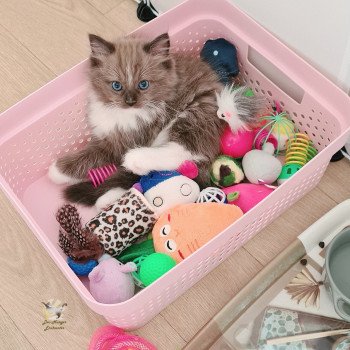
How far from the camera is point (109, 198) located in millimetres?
1230

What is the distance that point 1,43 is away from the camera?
1621 mm

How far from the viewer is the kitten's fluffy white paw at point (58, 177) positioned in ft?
4.27

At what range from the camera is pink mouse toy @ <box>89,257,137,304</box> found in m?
1.08

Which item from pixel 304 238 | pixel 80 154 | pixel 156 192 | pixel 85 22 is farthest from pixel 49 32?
pixel 304 238

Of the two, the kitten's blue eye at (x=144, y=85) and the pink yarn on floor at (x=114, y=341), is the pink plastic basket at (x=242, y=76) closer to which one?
the pink yarn on floor at (x=114, y=341)

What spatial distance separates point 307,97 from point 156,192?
1.39 ft

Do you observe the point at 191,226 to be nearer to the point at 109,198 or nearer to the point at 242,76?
the point at 109,198

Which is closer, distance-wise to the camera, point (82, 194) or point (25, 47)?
point (82, 194)

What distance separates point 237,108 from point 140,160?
10.2 inches

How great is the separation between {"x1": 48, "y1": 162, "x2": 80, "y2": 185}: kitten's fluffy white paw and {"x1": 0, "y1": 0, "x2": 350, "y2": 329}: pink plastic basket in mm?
36

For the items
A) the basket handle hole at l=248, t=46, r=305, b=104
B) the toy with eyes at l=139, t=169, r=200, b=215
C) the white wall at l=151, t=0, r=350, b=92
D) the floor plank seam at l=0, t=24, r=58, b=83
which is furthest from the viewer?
the floor plank seam at l=0, t=24, r=58, b=83

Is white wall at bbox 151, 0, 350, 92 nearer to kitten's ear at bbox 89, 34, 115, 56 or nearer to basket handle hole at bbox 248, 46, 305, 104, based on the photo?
basket handle hole at bbox 248, 46, 305, 104

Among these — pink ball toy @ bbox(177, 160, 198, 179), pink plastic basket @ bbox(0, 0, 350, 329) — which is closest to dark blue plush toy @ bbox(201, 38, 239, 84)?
pink plastic basket @ bbox(0, 0, 350, 329)

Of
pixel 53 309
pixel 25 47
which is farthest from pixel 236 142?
pixel 25 47
